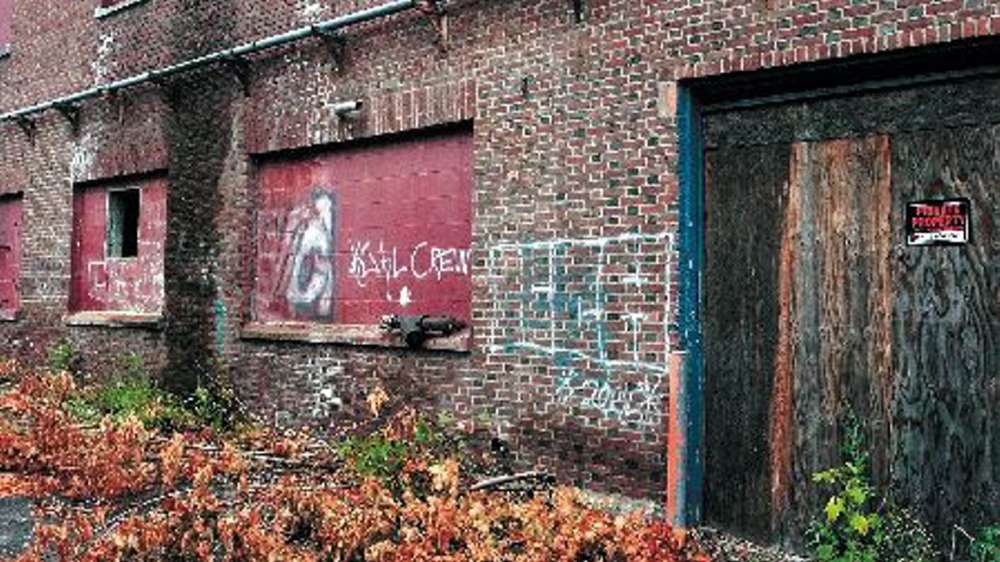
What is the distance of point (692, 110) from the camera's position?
5.60m

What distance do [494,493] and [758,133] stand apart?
294 centimetres

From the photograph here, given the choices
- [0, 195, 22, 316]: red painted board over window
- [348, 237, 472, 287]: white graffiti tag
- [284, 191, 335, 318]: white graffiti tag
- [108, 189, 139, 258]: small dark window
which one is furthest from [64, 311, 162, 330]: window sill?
[348, 237, 472, 287]: white graffiti tag

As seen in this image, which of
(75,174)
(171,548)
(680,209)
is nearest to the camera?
(171,548)

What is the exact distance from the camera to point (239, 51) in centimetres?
845

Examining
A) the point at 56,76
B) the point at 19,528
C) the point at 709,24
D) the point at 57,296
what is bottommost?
the point at 19,528

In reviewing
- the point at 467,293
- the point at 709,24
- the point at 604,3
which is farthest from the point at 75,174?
the point at 709,24

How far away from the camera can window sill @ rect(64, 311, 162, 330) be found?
381 inches

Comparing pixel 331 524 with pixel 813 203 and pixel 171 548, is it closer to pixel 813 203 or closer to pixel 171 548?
pixel 171 548

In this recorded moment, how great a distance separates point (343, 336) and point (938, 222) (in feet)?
15.8

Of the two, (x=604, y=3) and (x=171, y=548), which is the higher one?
(x=604, y=3)

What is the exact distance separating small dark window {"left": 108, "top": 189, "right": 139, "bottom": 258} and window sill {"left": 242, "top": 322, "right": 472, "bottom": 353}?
3138 mm

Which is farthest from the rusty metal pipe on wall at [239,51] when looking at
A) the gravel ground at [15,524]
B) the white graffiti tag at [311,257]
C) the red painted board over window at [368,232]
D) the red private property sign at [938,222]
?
the gravel ground at [15,524]

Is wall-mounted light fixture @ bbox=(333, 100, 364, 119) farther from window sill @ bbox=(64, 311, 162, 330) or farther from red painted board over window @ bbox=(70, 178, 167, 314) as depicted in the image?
window sill @ bbox=(64, 311, 162, 330)

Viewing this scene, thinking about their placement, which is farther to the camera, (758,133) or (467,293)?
(467,293)
